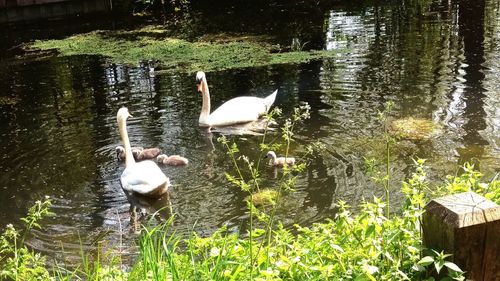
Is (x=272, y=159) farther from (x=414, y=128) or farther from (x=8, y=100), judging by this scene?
(x=8, y=100)

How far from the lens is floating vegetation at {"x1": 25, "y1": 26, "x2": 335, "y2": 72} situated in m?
10.3

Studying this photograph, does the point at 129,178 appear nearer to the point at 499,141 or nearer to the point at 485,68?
the point at 499,141

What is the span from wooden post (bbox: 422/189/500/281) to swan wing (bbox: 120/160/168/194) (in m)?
3.60

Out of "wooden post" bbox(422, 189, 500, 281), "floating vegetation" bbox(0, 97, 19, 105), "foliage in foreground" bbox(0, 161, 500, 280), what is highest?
"wooden post" bbox(422, 189, 500, 281)

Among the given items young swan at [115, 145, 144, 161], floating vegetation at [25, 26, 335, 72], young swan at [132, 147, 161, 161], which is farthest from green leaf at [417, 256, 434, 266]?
floating vegetation at [25, 26, 335, 72]

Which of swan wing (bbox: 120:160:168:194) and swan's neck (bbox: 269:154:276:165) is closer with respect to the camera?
swan wing (bbox: 120:160:168:194)

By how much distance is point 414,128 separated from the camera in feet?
21.8

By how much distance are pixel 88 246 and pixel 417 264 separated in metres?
3.16

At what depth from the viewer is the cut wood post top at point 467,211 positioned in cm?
218

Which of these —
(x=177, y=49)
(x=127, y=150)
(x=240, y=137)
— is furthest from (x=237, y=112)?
(x=177, y=49)

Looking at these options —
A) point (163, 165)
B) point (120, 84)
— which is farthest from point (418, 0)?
point (163, 165)

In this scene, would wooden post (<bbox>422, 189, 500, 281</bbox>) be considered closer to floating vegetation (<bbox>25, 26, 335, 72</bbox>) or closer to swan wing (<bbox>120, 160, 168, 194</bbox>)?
swan wing (<bbox>120, 160, 168, 194</bbox>)

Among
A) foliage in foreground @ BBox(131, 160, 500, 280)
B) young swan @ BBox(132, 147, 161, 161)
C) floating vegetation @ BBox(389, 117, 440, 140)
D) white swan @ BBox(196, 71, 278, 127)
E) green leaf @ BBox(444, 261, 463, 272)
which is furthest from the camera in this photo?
white swan @ BBox(196, 71, 278, 127)

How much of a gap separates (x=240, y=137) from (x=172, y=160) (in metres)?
1.27
